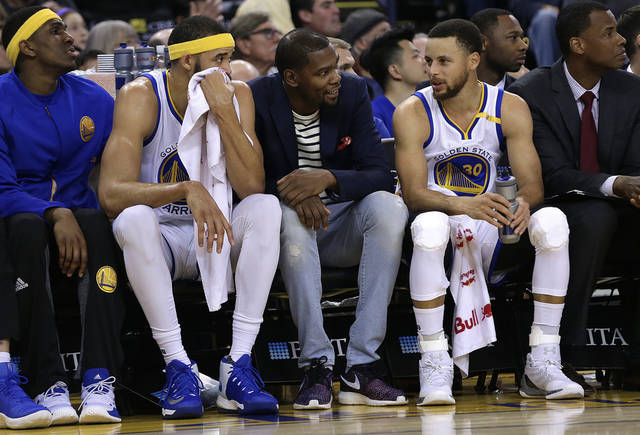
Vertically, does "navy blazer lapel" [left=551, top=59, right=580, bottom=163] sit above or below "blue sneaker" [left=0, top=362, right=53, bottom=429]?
above

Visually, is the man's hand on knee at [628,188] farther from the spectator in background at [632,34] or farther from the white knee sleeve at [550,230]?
the spectator in background at [632,34]

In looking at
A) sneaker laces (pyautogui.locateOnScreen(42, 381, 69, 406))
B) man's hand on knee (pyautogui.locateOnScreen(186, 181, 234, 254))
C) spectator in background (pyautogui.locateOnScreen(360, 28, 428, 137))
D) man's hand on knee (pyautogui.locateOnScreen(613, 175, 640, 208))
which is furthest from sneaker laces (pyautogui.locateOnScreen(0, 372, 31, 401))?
spectator in background (pyautogui.locateOnScreen(360, 28, 428, 137))

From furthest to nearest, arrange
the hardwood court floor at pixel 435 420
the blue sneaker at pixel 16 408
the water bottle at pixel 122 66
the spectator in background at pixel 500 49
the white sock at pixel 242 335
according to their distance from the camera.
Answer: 1. the spectator in background at pixel 500 49
2. the water bottle at pixel 122 66
3. the white sock at pixel 242 335
4. the blue sneaker at pixel 16 408
5. the hardwood court floor at pixel 435 420

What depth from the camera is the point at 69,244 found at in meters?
4.12

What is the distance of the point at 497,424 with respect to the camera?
3543 mm

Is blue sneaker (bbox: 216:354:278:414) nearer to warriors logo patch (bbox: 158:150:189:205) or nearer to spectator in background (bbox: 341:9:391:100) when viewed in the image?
warriors logo patch (bbox: 158:150:189:205)

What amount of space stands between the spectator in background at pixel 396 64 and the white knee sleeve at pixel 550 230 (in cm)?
245

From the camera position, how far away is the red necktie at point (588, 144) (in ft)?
16.3

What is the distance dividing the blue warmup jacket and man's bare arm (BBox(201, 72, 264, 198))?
Answer: 0.62 metres

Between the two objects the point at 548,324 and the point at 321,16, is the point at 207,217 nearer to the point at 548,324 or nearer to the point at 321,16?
the point at 548,324

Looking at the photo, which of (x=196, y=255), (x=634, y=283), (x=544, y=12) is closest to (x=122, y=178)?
(x=196, y=255)

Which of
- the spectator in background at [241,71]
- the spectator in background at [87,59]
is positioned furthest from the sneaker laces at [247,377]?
the spectator in background at [87,59]

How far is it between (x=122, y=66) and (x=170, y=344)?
5.50 feet

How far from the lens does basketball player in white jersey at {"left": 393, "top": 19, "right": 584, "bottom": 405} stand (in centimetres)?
427
